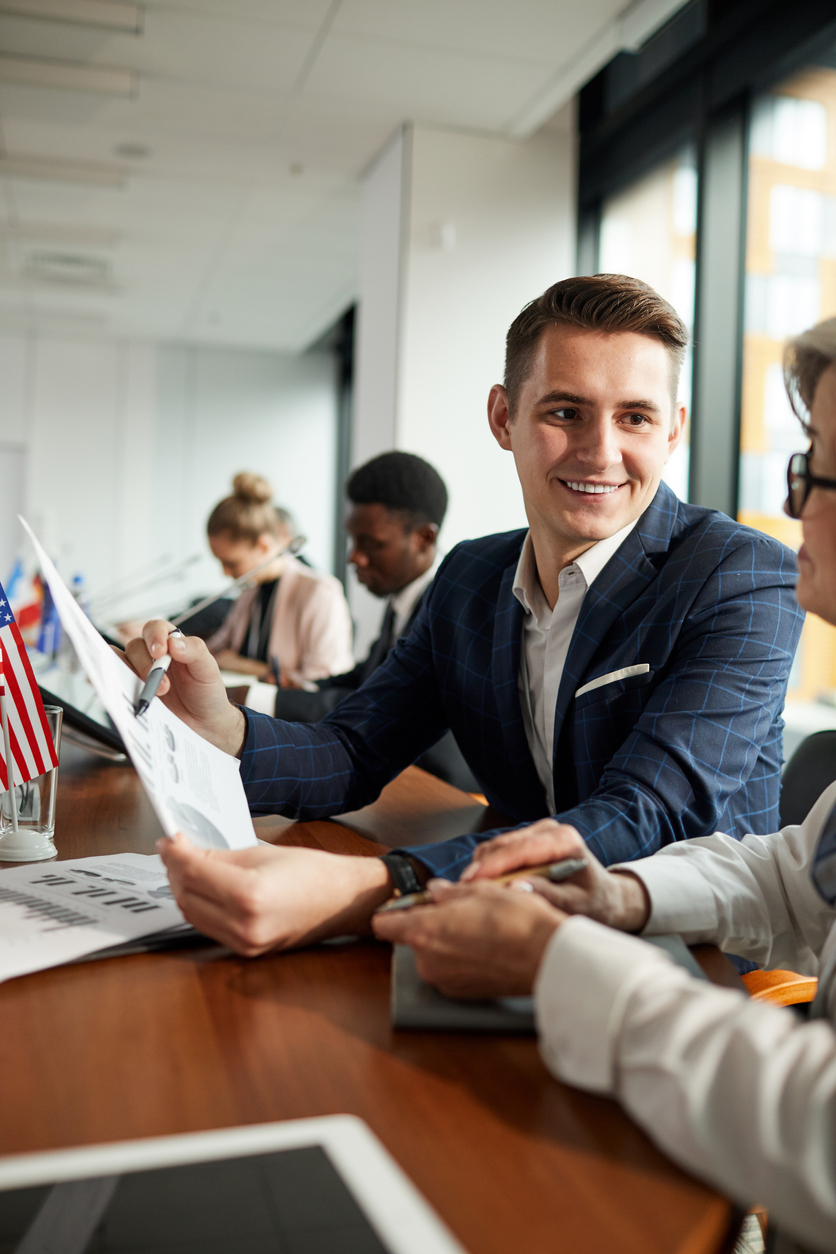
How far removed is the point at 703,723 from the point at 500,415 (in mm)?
657

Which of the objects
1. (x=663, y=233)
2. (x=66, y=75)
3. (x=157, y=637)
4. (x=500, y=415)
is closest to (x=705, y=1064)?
(x=157, y=637)

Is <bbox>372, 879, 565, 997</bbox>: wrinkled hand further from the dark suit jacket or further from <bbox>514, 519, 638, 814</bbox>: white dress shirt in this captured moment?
the dark suit jacket

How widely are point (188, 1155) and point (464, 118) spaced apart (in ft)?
15.0

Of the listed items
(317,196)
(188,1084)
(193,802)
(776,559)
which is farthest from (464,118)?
(188,1084)

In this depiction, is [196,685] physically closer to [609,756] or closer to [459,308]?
[609,756]

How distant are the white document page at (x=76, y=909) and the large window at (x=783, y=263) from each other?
8.93ft

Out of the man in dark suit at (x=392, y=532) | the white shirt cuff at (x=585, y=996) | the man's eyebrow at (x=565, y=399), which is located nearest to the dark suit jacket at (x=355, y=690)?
the man in dark suit at (x=392, y=532)

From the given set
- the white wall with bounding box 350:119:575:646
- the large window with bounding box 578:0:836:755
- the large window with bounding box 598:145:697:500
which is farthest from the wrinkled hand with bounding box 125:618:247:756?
the white wall with bounding box 350:119:575:646

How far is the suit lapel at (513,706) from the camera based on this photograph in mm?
1384

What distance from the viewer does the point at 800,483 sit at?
2.75 feet

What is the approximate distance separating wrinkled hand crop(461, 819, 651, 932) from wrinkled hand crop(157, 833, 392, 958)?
0.39ft

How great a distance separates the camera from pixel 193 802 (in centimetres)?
88

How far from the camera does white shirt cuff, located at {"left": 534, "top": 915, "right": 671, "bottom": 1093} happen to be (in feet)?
1.97

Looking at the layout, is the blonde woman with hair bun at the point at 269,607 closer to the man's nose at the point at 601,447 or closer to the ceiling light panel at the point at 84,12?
the ceiling light panel at the point at 84,12
